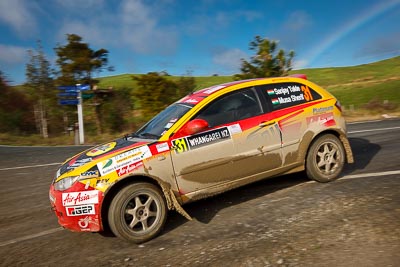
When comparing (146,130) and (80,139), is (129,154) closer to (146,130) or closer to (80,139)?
(146,130)

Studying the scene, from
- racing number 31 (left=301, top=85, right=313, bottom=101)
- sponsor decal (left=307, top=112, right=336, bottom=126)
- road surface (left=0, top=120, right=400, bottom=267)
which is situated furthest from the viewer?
racing number 31 (left=301, top=85, right=313, bottom=101)

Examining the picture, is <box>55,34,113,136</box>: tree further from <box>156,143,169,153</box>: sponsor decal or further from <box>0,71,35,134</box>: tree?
<box>156,143,169,153</box>: sponsor decal

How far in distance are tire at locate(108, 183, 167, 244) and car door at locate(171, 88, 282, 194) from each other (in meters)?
0.38

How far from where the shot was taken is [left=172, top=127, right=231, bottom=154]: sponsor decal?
415 centimetres

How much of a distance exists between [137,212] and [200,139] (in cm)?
119

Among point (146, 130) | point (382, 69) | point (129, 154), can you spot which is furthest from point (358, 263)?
point (382, 69)

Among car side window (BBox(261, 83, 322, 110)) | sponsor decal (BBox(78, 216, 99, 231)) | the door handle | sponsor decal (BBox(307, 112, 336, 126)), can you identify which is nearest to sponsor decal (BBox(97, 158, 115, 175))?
sponsor decal (BBox(78, 216, 99, 231))

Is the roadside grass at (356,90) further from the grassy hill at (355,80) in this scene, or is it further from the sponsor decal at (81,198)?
the sponsor decal at (81,198)

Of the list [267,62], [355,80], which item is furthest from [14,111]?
[355,80]

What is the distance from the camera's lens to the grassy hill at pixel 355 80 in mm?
47222

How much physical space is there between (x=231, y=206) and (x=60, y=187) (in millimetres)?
2297

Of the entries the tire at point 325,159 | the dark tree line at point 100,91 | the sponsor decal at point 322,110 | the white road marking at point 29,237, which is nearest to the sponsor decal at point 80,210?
the white road marking at point 29,237

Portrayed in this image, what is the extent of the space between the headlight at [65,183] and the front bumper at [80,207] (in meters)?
0.04

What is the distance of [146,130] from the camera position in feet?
16.1
